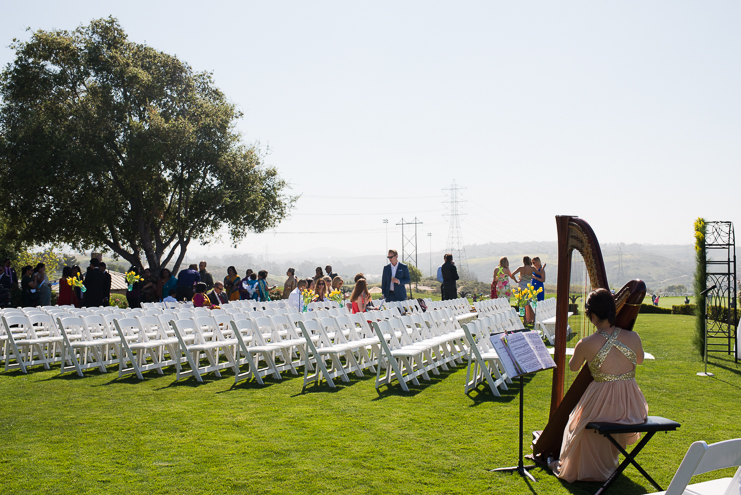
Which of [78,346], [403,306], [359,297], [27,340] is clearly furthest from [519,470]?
[403,306]

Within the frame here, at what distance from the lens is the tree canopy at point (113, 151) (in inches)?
Answer: 806

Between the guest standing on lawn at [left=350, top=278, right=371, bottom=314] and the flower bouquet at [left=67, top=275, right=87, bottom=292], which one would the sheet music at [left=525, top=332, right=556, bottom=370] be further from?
the flower bouquet at [left=67, top=275, right=87, bottom=292]

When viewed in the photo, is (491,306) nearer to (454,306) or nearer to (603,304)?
(454,306)

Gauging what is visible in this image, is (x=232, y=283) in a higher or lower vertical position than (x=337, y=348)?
higher

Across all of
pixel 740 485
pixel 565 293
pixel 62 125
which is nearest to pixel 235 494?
pixel 565 293

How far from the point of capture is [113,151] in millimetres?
22000

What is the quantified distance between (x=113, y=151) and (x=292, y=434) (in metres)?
19.6

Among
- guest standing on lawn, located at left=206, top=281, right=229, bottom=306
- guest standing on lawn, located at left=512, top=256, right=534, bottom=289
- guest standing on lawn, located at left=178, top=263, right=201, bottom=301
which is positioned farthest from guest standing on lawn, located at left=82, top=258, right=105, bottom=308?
guest standing on lawn, located at left=512, top=256, right=534, bottom=289

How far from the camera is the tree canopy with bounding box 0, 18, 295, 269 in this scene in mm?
20480

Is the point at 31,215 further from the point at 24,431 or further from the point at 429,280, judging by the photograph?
the point at 429,280

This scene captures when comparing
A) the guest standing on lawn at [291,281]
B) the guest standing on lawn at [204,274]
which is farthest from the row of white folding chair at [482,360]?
the guest standing on lawn at [204,274]

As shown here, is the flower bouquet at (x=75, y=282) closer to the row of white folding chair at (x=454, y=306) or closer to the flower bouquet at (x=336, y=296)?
the flower bouquet at (x=336, y=296)

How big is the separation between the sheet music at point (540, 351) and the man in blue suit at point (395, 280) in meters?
8.74

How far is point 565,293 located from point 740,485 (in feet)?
6.62
